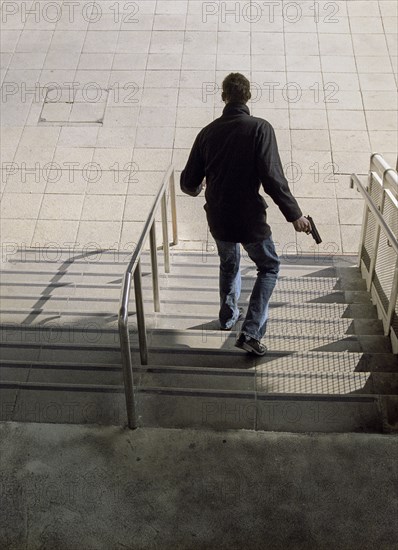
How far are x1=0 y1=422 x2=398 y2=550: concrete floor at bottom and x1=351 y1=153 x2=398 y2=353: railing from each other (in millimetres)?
1235

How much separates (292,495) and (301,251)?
3420 mm

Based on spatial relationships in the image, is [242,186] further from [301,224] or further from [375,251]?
[375,251]

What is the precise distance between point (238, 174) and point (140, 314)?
854 millimetres

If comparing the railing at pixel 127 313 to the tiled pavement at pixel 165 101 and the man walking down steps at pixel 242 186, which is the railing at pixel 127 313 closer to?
the man walking down steps at pixel 242 186

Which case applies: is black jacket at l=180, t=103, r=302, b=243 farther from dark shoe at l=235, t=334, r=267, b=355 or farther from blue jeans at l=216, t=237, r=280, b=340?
dark shoe at l=235, t=334, r=267, b=355

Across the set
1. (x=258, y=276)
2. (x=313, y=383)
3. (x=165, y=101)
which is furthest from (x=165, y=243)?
(x=165, y=101)

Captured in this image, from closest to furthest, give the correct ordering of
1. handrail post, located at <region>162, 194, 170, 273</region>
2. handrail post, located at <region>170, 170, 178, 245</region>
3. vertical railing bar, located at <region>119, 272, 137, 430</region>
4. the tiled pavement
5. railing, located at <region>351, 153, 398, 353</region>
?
vertical railing bar, located at <region>119, 272, 137, 430</region> → railing, located at <region>351, 153, 398, 353</region> → handrail post, located at <region>162, 194, 170, 273</region> → handrail post, located at <region>170, 170, 178, 245</region> → the tiled pavement

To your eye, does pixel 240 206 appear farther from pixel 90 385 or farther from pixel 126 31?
pixel 126 31

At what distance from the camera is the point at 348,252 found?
6.28m

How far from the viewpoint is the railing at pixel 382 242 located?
14.4ft

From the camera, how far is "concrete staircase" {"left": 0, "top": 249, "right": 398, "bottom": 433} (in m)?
3.61

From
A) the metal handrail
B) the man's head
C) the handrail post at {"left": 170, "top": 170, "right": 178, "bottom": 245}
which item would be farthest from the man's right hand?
the handrail post at {"left": 170, "top": 170, "right": 178, "bottom": 245}

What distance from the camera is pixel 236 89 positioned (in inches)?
152

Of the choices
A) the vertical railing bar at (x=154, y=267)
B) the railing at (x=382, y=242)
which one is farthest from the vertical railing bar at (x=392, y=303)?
the vertical railing bar at (x=154, y=267)
